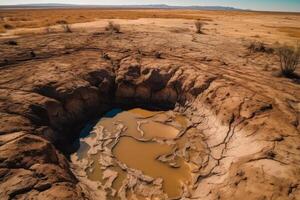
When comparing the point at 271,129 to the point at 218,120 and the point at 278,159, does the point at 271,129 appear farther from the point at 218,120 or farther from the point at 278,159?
the point at 218,120

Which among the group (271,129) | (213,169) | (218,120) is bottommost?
(213,169)

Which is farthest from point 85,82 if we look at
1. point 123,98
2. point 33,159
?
point 33,159

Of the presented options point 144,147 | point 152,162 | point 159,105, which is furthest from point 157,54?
point 152,162

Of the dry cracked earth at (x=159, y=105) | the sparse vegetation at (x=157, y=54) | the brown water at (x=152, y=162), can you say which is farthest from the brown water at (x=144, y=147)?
the sparse vegetation at (x=157, y=54)

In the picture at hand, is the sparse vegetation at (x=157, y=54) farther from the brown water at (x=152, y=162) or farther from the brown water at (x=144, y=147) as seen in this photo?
the brown water at (x=152, y=162)

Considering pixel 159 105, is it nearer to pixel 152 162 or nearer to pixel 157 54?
pixel 157 54

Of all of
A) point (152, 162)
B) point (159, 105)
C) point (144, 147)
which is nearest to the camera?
point (152, 162)
